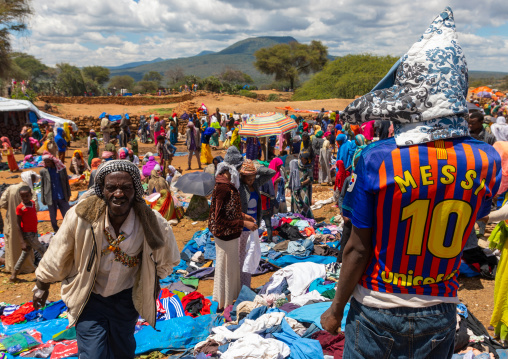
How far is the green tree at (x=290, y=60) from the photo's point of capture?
58.1 meters

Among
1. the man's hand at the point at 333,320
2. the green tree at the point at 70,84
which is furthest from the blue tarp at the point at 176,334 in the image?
the green tree at the point at 70,84

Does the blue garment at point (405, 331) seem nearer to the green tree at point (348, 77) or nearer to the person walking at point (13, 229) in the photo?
the person walking at point (13, 229)

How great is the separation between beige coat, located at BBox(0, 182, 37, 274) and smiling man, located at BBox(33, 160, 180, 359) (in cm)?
432

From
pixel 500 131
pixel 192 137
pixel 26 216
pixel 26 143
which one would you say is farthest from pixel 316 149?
pixel 26 143

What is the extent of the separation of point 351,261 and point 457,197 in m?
0.50

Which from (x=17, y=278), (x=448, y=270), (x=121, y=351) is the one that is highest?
(x=448, y=270)

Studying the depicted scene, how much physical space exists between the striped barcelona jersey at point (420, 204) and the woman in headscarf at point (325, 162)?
9698mm

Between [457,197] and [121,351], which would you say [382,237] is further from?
[121,351]

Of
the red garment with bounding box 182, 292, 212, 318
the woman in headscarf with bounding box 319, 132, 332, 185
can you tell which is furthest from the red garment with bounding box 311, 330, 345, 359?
the woman in headscarf with bounding box 319, 132, 332, 185

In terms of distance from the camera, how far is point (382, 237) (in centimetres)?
165

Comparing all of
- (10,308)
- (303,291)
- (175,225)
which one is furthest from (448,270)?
(175,225)

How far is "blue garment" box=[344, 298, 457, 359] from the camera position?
1.65 m

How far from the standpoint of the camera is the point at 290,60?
193ft

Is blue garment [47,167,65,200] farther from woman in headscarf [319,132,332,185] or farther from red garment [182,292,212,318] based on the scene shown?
woman in headscarf [319,132,332,185]
